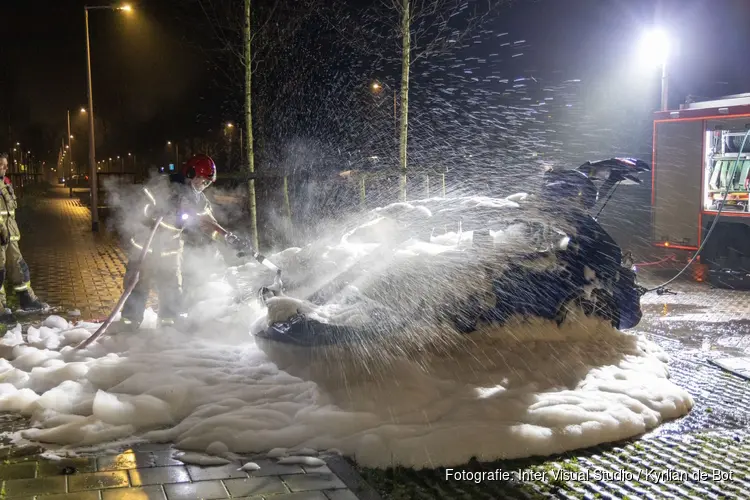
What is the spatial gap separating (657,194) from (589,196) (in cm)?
752

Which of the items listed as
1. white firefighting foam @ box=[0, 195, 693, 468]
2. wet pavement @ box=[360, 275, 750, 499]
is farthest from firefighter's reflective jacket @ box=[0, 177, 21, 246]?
wet pavement @ box=[360, 275, 750, 499]

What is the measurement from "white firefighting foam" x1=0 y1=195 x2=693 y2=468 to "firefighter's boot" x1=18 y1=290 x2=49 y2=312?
2129 millimetres

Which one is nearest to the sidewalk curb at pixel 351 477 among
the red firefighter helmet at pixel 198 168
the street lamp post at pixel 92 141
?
the red firefighter helmet at pixel 198 168

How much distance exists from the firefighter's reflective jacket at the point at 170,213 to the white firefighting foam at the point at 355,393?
1056 millimetres

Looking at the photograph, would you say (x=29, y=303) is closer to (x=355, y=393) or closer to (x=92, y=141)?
(x=355, y=393)

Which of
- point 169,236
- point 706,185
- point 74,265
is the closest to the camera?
point 169,236

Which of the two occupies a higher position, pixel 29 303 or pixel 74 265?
pixel 29 303

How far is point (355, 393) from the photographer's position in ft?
15.7

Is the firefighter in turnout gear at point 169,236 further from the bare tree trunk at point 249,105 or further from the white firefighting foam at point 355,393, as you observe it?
the bare tree trunk at point 249,105

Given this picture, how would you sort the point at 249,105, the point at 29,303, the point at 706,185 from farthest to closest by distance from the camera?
the point at 249,105, the point at 706,185, the point at 29,303

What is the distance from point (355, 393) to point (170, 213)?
3.18m

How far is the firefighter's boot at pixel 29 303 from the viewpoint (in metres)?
8.34

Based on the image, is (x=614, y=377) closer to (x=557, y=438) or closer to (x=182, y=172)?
(x=557, y=438)

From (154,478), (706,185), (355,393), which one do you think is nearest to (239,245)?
(355,393)
